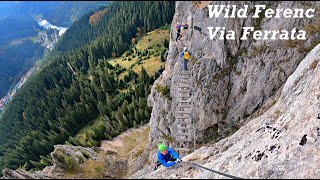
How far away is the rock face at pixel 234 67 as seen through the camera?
103 feet

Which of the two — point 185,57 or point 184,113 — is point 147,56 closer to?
point 184,113

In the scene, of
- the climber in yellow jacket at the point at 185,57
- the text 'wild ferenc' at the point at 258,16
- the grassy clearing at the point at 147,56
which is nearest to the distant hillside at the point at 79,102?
the grassy clearing at the point at 147,56

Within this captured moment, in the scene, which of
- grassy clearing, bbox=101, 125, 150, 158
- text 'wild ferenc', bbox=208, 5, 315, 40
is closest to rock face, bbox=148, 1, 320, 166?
text 'wild ferenc', bbox=208, 5, 315, 40

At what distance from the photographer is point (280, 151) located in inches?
651

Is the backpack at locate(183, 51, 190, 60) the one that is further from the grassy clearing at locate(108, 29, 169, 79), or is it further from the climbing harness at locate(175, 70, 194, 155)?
the grassy clearing at locate(108, 29, 169, 79)

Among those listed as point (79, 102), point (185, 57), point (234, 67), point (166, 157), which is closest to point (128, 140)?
point (185, 57)

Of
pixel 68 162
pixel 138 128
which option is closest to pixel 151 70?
pixel 138 128

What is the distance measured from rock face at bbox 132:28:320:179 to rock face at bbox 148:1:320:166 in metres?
9.05

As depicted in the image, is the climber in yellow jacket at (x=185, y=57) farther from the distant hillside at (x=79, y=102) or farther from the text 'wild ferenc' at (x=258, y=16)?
the distant hillside at (x=79, y=102)

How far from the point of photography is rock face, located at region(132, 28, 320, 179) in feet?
49.8

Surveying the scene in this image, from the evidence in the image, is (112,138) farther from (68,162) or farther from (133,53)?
(133,53)

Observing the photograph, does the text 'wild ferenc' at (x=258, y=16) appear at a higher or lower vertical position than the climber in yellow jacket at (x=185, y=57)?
higher

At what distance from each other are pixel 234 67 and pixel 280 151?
19104mm

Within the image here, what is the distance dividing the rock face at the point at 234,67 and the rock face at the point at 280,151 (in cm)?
905
